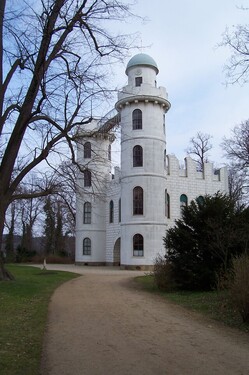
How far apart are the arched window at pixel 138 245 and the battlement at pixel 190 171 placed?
7.49 metres

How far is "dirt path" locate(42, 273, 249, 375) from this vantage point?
6367mm

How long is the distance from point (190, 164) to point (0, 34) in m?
28.6

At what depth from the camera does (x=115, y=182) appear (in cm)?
4075

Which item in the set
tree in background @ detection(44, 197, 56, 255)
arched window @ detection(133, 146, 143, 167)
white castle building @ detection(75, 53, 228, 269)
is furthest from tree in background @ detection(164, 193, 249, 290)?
tree in background @ detection(44, 197, 56, 255)

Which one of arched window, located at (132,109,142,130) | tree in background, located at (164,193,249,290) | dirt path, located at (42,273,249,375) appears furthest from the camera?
arched window, located at (132,109,142,130)

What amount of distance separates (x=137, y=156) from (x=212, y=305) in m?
24.2

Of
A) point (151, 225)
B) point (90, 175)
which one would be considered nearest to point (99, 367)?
point (90, 175)

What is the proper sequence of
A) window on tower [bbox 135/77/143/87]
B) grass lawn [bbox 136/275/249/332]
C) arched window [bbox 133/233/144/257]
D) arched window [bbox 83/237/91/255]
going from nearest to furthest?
grass lawn [bbox 136/275/249/332]
arched window [bbox 133/233/144/257]
window on tower [bbox 135/77/143/87]
arched window [bbox 83/237/91/255]

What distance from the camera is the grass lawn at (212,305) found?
10.7 meters

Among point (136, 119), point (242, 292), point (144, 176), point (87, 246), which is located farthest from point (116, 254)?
point (242, 292)

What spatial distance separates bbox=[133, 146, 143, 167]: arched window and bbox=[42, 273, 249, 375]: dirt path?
23.6 metres

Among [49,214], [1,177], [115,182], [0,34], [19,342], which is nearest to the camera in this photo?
[19,342]

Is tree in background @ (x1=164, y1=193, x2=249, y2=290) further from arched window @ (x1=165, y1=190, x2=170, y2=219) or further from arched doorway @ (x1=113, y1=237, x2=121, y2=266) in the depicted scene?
arched doorway @ (x1=113, y1=237, x2=121, y2=266)

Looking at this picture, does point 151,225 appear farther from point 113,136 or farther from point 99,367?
point 99,367
